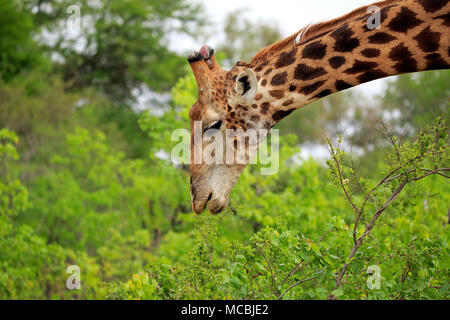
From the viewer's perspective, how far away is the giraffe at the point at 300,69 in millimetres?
4758

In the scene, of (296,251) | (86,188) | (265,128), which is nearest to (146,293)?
(296,251)

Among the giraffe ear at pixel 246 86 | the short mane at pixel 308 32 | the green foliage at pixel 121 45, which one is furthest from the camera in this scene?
the green foliage at pixel 121 45

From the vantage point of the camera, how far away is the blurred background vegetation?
201 inches

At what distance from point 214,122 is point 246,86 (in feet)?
1.60

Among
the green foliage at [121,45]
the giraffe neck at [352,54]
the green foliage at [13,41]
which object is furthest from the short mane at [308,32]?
the green foliage at [121,45]

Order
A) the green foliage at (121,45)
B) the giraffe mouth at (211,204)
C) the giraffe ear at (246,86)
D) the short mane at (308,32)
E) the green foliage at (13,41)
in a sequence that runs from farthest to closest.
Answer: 1. the green foliage at (121,45)
2. the green foliage at (13,41)
3. the giraffe mouth at (211,204)
4. the short mane at (308,32)
5. the giraffe ear at (246,86)

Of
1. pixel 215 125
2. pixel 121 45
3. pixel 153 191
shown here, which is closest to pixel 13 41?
pixel 121 45

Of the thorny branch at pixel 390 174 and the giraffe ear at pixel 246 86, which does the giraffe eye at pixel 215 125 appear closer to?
the giraffe ear at pixel 246 86

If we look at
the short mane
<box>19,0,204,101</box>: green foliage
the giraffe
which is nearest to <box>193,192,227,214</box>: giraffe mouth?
the giraffe

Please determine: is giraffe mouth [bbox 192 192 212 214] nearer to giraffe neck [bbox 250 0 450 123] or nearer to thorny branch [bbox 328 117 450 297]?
giraffe neck [bbox 250 0 450 123]

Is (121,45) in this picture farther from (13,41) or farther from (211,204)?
(211,204)

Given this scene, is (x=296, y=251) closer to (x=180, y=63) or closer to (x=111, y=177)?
(x=111, y=177)

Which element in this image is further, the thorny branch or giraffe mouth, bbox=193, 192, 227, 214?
giraffe mouth, bbox=193, 192, 227, 214

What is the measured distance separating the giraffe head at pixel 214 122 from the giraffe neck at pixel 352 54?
0.66 feet
